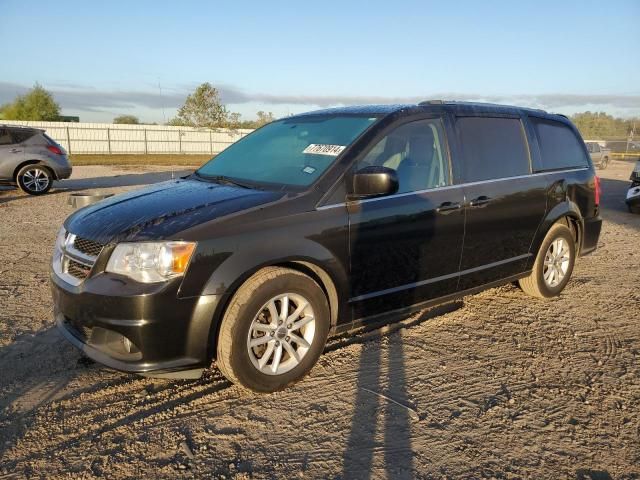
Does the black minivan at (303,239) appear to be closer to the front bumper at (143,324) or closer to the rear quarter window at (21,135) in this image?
the front bumper at (143,324)

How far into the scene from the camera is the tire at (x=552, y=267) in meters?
4.93

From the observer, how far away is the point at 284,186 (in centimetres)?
344

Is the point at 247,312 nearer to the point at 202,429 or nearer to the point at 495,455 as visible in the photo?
the point at 202,429

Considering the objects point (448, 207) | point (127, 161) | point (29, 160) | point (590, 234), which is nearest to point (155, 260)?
point (448, 207)

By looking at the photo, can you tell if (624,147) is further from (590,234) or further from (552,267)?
(552,267)

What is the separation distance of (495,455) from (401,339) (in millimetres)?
1488

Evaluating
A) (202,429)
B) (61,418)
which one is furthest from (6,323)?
(202,429)

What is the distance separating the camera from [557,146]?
5.13m

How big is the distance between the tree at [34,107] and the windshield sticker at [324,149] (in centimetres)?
6353

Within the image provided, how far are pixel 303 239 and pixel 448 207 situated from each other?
1365 mm

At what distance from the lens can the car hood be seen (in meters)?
2.92

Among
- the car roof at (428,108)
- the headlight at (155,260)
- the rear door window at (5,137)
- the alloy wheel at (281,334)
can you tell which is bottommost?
A: the alloy wheel at (281,334)

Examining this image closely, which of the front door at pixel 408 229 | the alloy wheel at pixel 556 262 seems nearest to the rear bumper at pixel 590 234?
the alloy wheel at pixel 556 262

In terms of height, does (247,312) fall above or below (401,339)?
above
